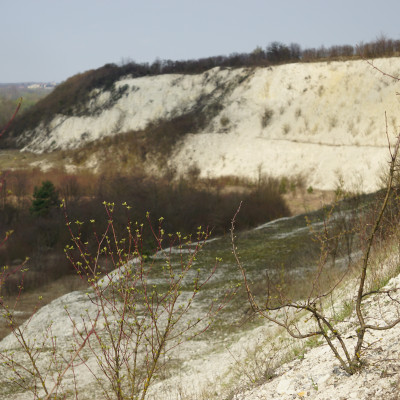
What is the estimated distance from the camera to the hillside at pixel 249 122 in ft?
105

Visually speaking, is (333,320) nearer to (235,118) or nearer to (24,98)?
(24,98)

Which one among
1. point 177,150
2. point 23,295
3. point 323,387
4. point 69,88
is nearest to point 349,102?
point 177,150

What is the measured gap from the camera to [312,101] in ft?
121

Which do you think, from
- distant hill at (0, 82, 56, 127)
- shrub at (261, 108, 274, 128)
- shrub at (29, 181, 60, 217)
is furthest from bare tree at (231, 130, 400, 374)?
shrub at (261, 108, 274, 128)

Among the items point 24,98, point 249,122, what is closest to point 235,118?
point 249,122

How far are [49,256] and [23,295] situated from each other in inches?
144

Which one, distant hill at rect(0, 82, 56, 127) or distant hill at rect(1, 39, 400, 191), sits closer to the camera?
distant hill at rect(0, 82, 56, 127)

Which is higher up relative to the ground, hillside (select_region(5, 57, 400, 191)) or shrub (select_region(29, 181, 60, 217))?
hillside (select_region(5, 57, 400, 191))

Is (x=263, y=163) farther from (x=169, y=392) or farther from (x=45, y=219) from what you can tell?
(x=169, y=392)

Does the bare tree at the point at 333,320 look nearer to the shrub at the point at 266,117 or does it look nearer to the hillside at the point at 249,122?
the hillside at the point at 249,122

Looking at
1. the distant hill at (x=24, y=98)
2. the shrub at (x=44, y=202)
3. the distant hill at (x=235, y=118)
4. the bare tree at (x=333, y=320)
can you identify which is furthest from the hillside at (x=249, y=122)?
the bare tree at (x=333, y=320)

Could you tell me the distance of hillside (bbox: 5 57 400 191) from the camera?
3192 centimetres

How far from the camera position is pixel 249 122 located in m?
39.8

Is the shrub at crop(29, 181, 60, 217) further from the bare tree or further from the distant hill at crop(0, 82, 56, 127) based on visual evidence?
the bare tree
